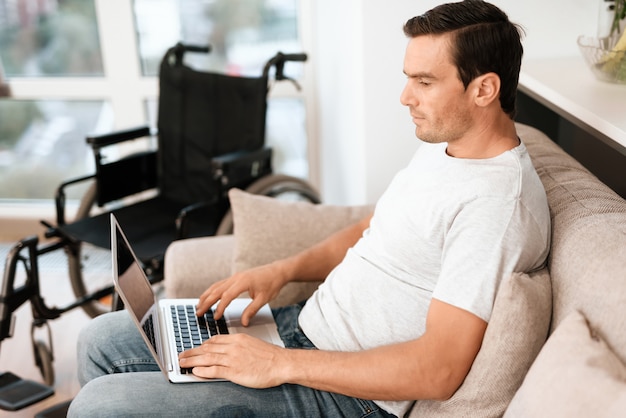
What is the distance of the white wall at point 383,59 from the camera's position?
6.49 ft

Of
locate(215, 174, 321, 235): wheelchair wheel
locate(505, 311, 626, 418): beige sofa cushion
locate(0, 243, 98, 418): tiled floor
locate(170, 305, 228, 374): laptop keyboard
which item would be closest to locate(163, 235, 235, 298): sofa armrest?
locate(170, 305, 228, 374): laptop keyboard

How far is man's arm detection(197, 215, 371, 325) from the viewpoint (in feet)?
5.04

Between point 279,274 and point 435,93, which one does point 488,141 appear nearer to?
point 435,93

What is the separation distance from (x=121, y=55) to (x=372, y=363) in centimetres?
223

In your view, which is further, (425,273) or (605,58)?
(605,58)

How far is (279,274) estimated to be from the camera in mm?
1592

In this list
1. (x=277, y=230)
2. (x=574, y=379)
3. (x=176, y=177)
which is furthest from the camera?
(x=176, y=177)

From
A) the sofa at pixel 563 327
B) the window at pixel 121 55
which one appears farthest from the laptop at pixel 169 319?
the window at pixel 121 55

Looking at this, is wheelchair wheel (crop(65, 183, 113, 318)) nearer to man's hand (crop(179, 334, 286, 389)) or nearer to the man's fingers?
the man's fingers

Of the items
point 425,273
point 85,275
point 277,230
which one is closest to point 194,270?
point 277,230

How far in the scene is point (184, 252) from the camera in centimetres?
185

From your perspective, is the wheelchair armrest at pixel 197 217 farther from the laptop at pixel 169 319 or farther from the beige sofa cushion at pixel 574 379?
the beige sofa cushion at pixel 574 379

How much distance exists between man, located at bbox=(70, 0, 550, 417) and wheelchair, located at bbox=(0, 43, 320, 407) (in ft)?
2.89

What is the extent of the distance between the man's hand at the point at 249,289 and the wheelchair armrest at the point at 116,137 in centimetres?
103
